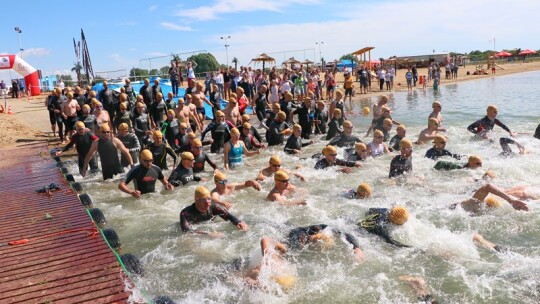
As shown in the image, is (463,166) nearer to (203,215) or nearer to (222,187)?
(222,187)

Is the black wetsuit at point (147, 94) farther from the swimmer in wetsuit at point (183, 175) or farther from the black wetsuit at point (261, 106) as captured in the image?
the swimmer in wetsuit at point (183, 175)

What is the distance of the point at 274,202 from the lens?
7766 mm

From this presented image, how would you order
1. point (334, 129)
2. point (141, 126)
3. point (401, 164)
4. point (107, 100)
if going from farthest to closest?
1. point (107, 100)
2. point (334, 129)
3. point (141, 126)
4. point (401, 164)

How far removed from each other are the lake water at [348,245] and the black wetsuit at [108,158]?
1.11 feet

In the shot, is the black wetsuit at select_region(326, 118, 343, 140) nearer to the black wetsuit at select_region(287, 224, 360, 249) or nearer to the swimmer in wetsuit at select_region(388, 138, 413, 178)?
the swimmer in wetsuit at select_region(388, 138, 413, 178)

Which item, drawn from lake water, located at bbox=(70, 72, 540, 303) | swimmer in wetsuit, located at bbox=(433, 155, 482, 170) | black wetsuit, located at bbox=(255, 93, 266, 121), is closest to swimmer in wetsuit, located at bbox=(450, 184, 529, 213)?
lake water, located at bbox=(70, 72, 540, 303)

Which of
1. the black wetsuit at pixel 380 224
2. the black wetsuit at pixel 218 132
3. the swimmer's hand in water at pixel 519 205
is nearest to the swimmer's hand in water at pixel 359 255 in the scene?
the black wetsuit at pixel 380 224

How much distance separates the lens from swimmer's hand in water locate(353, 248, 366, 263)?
18.5ft

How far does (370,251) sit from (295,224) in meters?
1.58

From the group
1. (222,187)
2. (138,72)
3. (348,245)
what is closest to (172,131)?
(222,187)

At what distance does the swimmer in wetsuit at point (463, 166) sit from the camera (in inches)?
314

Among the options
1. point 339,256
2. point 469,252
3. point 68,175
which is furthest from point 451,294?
point 68,175

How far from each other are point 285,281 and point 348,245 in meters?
1.24

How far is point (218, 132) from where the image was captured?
11430mm
